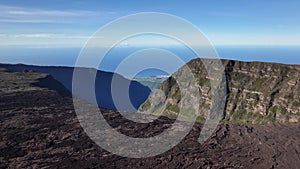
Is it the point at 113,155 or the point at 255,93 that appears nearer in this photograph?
the point at 113,155

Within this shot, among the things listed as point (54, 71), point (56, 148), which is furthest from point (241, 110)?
point (54, 71)

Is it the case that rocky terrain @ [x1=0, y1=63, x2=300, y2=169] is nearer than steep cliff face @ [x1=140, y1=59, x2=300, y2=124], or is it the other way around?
rocky terrain @ [x1=0, y1=63, x2=300, y2=169]

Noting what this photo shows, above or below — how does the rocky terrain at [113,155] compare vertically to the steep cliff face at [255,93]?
below

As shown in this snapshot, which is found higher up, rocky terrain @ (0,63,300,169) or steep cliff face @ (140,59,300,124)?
steep cliff face @ (140,59,300,124)

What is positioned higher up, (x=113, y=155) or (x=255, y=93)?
(x=255, y=93)

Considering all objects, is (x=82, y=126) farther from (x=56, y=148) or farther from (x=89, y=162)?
(x=89, y=162)
